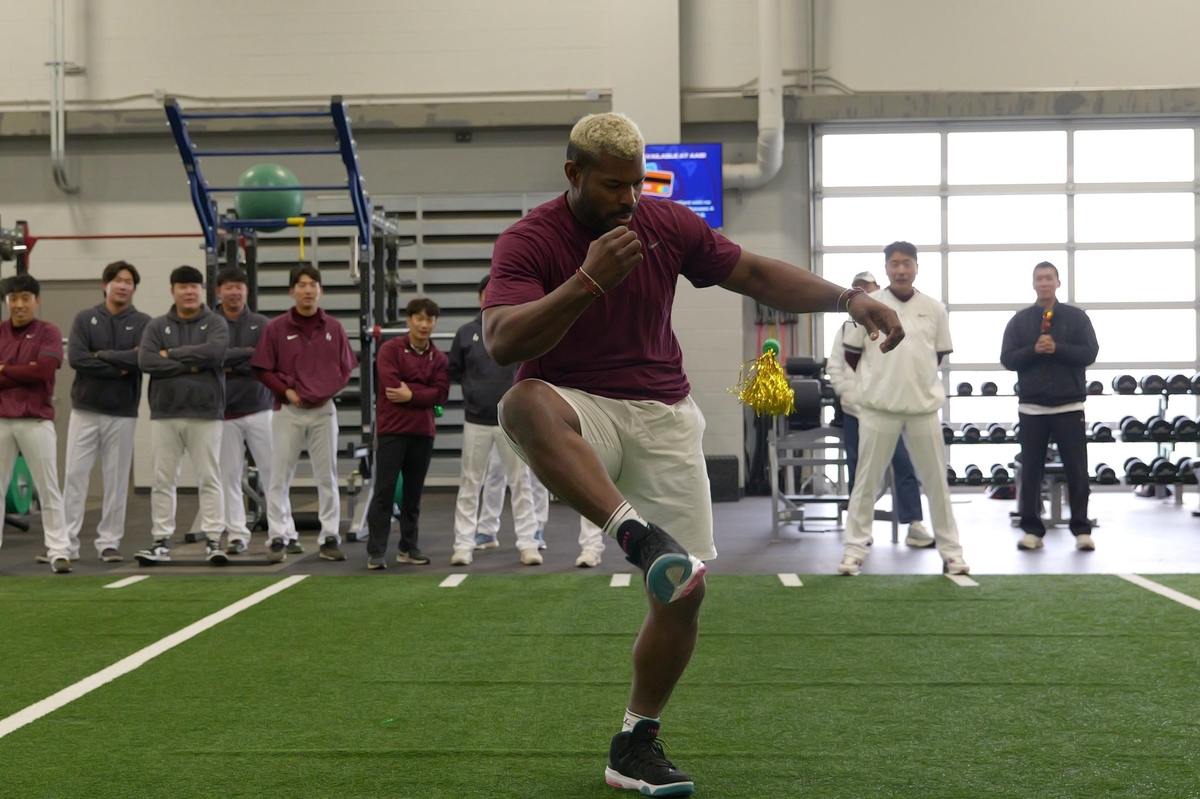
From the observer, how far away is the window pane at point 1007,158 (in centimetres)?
1233

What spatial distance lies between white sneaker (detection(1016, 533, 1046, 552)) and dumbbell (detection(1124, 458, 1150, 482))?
111 inches

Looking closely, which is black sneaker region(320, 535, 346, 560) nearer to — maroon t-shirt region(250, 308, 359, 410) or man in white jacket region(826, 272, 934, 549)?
maroon t-shirt region(250, 308, 359, 410)

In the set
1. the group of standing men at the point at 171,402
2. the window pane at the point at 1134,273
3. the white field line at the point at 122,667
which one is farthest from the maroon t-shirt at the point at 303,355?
the window pane at the point at 1134,273

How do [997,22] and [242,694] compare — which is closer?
[242,694]

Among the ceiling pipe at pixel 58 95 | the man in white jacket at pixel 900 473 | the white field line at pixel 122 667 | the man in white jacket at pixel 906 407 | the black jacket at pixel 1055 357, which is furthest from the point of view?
the ceiling pipe at pixel 58 95

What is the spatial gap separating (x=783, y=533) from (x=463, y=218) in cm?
536

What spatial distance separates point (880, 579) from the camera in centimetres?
609

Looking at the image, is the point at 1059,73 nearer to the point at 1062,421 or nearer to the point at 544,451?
the point at 1062,421

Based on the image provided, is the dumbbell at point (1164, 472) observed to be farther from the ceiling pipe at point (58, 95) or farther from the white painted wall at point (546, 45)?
the ceiling pipe at point (58, 95)

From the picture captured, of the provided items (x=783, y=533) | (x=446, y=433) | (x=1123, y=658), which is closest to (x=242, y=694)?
(x=1123, y=658)

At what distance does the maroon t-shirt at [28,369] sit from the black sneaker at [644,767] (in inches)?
205

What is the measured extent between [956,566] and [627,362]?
13.2 feet

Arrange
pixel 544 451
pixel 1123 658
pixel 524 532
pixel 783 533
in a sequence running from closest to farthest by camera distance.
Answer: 1. pixel 544 451
2. pixel 1123 658
3. pixel 524 532
4. pixel 783 533

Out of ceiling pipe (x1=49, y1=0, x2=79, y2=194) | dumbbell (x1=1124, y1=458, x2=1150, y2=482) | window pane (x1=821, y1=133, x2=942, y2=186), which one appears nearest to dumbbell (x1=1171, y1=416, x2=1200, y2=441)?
dumbbell (x1=1124, y1=458, x2=1150, y2=482)
